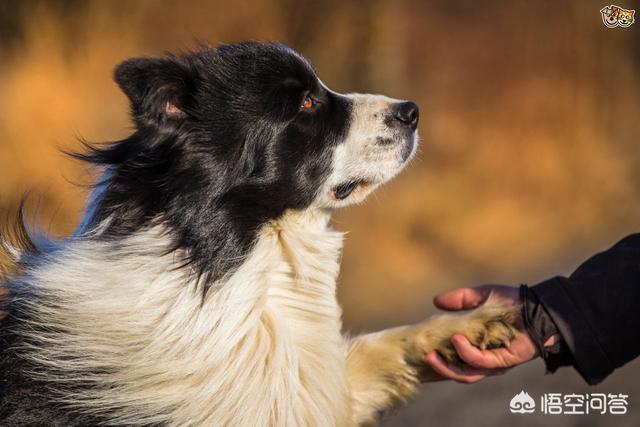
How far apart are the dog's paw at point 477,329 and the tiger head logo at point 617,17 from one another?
17.7 ft

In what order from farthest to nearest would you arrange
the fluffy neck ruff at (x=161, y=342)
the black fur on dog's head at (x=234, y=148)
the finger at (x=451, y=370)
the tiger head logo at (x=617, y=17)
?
the tiger head logo at (x=617, y=17) < the finger at (x=451, y=370) < the black fur on dog's head at (x=234, y=148) < the fluffy neck ruff at (x=161, y=342)

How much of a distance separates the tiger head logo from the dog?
5.01 meters

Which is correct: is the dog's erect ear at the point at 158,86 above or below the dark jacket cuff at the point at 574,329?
above

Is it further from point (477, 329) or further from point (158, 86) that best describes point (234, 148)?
point (477, 329)

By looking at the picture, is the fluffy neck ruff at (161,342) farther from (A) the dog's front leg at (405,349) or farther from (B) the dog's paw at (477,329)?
(B) the dog's paw at (477,329)

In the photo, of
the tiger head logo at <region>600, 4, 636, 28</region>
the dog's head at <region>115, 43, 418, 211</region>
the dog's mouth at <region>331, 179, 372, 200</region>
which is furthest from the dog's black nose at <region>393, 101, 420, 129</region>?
the tiger head logo at <region>600, 4, 636, 28</region>

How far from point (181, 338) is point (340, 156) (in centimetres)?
101

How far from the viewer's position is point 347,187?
11.8ft

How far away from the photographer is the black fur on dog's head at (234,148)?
3.19 m

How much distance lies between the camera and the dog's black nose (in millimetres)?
3699

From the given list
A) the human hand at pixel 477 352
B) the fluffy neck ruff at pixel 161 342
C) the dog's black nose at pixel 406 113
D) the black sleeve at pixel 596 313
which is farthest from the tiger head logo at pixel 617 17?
the fluffy neck ruff at pixel 161 342

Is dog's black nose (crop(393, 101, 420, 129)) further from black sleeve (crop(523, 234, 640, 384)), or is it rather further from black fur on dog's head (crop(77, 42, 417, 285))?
black sleeve (crop(523, 234, 640, 384))

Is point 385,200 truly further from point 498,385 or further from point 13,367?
point 13,367

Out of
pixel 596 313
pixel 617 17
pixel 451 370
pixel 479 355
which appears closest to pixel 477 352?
pixel 479 355
